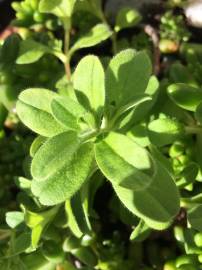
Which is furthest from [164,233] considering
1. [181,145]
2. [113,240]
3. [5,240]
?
[5,240]

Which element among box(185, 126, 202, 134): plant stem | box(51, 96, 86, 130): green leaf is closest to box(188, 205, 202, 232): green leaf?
box(185, 126, 202, 134): plant stem

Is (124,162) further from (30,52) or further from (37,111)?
(30,52)

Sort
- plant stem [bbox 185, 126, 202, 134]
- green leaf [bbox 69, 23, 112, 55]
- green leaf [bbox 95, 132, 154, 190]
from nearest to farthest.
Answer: green leaf [bbox 95, 132, 154, 190], plant stem [bbox 185, 126, 202, 134], green leaf [bbox 69, 23, 112, 55]

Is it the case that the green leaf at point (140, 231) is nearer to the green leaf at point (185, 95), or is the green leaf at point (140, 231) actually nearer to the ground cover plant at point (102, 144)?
the ground cover plant at point (102, 144)

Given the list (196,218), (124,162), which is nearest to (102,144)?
(124,162)

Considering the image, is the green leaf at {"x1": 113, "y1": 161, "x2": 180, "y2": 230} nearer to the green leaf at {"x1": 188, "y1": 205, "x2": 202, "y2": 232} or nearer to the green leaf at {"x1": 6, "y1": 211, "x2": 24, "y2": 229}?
the green leaf at {"x1": 188, "y1": 205, "x2": 202, "y2": 232}

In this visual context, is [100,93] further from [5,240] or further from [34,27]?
[34,27]
